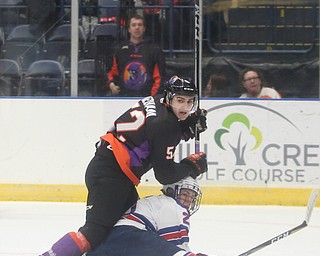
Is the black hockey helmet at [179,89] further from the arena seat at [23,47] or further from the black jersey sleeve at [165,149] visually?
the arena seat at [23,47]

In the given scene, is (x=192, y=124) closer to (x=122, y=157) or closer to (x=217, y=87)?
(x=122, y=157)

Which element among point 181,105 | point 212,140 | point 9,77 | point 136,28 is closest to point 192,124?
point 181,105

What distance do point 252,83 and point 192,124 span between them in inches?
142

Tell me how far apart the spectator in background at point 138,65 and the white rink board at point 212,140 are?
233 millimetres

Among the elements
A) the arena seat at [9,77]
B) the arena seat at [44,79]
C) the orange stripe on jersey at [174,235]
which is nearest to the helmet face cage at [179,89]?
the orange stripe on jersey at [174,235]

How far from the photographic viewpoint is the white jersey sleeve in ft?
12.0

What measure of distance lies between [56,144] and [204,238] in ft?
6.15

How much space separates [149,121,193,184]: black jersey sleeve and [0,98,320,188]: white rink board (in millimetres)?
3272

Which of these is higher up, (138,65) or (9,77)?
(138,65)

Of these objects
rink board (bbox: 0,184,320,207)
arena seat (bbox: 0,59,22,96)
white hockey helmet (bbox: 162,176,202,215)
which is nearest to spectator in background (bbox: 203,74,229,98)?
rink board (bbox: 0,184,320,207)

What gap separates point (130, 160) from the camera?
372 centimetres

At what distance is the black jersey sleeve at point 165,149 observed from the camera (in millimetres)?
3668

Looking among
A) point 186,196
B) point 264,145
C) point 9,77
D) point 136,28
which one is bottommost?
point 264,145

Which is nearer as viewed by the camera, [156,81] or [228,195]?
[228,195]
